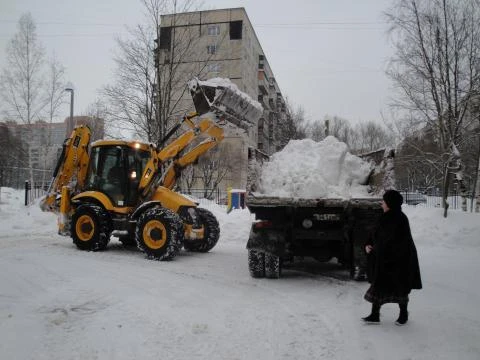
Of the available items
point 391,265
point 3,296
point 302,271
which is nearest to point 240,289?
point 302,271

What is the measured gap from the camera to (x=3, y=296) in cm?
584

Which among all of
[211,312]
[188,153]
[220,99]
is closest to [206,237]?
[188,153]

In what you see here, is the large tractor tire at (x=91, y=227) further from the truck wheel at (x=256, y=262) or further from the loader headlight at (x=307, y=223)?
the loader headlight at (x=307, y=223)

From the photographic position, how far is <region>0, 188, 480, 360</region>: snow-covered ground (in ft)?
13.8

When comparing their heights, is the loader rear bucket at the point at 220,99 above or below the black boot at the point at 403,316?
above

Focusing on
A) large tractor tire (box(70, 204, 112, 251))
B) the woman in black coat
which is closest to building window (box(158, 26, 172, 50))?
large tractor tire (box(70, 204, 112, 251))

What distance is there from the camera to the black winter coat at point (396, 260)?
16.2ft

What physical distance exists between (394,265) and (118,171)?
7.43m

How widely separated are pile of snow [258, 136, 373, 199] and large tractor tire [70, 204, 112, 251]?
4.30 m

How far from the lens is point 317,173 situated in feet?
24.8

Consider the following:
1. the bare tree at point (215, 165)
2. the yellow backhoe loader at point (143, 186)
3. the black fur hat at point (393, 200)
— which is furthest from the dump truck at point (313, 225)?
the bare tree at point (215, 165)

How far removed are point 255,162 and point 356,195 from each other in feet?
6.08

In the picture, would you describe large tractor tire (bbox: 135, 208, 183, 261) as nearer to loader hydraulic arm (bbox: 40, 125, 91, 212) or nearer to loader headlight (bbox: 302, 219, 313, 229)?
loader hydraulic arm (bbox: 40, 125, 91, 212)

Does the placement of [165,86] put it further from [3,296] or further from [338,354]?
[338,354]
